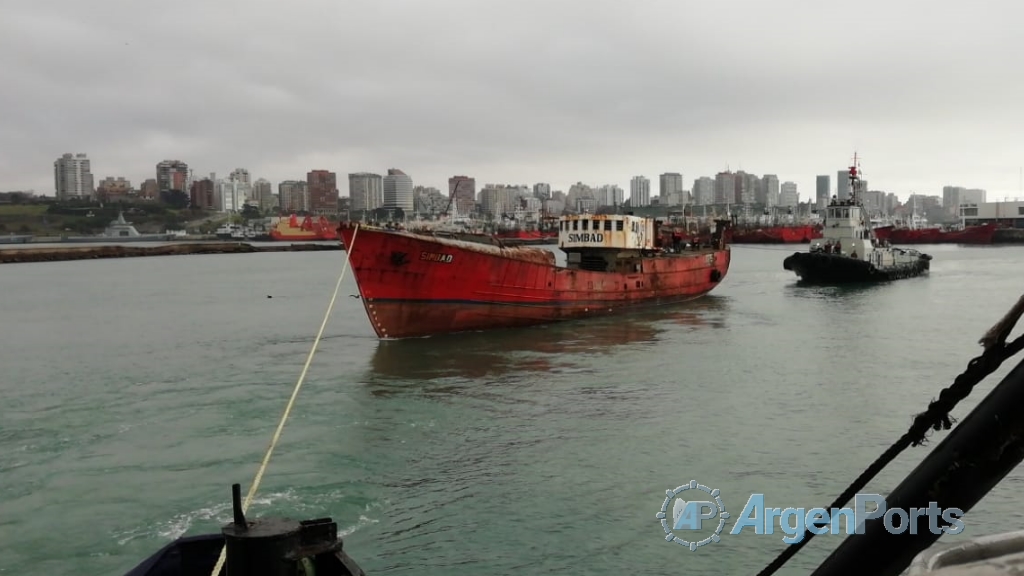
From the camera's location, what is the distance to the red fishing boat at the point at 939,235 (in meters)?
103

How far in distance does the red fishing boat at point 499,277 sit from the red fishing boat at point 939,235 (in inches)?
3274

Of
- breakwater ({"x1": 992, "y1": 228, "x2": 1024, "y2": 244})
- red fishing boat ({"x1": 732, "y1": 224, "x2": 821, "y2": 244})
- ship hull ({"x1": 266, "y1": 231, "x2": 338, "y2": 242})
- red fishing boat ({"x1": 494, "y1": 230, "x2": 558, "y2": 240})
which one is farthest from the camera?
ship hull ({"x1": 266, "y1": 231, "x2": 338, "y2": 242})

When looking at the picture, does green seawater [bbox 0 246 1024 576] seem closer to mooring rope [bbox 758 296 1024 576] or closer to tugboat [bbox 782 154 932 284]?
mooring rope [bbox 758 296 1024 576]

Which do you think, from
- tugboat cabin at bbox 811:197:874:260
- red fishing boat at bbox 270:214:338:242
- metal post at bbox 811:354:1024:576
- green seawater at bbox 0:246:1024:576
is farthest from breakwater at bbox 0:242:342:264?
metal post at bbox 811:354:1024:576

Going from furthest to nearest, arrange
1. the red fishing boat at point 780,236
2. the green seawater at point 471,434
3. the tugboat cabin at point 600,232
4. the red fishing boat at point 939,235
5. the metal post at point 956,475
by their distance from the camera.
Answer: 1. the red fishing boat at point 780,236
2. the red fishing boat at point 939,235
3. the tugboat cabin at point 600,232
4. the green seawater at point 471,434
5. the metal post at point 956,475

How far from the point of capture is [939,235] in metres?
110

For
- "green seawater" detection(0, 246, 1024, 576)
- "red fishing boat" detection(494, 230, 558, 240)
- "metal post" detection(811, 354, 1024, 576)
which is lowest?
"green seawater" detection(0, 246, 1024, 576)

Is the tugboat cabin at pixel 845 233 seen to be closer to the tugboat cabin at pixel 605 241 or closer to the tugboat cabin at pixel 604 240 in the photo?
the tugboat cabin at pixel 605 241

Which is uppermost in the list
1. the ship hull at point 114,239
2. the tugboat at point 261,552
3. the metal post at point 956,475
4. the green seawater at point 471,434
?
the ship hull at point 114,239

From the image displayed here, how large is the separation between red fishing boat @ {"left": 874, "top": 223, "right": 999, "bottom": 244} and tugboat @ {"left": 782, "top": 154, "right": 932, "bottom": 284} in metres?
59.4

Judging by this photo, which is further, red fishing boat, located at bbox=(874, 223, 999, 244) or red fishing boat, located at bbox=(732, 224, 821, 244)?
red fishing boat, located at bbox=(732, 224, 821, 244)

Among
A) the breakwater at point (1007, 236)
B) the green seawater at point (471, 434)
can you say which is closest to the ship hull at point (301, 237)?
the breakwater at point (1007, 236)

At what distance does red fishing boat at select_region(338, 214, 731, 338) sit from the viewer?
20984mm

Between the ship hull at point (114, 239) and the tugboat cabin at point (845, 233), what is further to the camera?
the ship hull at point (114, 239)
